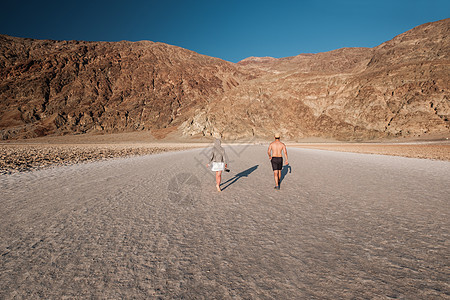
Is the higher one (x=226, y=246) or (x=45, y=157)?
(x=226, y=246)

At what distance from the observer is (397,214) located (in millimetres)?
4691

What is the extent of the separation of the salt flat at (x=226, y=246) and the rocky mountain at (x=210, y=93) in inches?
2410

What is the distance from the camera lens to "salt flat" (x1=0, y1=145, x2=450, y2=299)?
247 cm

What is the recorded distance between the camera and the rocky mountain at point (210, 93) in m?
57.2

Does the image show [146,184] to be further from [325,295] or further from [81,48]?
[81,48]

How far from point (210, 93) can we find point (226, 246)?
90.7m

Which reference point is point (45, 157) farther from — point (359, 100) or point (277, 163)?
point (359, 100)

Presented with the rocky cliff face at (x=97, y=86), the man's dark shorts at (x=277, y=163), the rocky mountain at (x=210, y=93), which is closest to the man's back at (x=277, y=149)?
the man's dark shorts at (x=277, y=163)

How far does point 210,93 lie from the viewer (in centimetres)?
9062

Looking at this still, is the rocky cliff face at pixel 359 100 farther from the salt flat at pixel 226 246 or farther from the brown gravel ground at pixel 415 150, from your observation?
the salt flat at pixel 226 246

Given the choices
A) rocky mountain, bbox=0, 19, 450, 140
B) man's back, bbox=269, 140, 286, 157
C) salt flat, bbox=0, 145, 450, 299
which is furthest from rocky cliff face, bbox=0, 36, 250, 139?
salt flat, bbox=0, 145, 450, 299

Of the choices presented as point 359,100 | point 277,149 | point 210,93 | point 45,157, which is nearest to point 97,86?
point 210,93

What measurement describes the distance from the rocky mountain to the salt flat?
61.2m

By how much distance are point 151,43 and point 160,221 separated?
4773 inches
